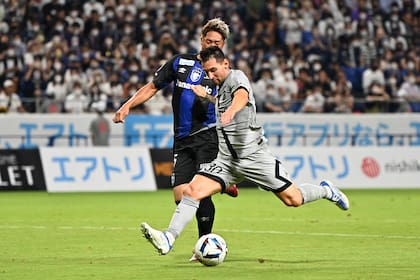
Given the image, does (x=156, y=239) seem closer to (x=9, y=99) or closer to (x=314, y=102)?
(x=9, y=99)

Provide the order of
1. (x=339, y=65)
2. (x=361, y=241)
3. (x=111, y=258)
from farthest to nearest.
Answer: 1. (x=339, y=65)
2. (x=361, y=241)
3. (x=111, y=258)

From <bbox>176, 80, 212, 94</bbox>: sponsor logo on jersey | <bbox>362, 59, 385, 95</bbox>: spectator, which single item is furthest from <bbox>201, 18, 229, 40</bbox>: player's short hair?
<bbox>362, 59, 385, 95</bbox>: spectator

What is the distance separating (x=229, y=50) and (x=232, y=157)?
2046cm

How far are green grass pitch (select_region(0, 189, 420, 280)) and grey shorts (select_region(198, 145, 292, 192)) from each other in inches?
31.2

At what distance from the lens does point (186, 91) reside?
425 inches

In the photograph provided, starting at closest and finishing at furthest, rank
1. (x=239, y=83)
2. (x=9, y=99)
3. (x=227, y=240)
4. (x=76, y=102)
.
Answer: (x=239, y=83)
(x=227, y=240)
(x=9, y=99)
(x=76, y=102)

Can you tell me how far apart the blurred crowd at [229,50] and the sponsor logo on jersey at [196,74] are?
15.2 metres

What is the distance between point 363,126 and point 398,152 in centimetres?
424

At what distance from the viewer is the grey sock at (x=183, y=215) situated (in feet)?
31.3

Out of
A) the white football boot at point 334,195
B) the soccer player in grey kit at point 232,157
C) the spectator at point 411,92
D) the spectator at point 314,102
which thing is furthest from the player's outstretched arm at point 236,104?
the spectator at point 411,92

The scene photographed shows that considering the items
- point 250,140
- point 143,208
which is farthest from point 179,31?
point 250,140

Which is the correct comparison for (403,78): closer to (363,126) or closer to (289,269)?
(363,126)

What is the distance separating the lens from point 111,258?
419 inches

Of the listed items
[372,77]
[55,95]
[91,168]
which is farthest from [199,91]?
[372,77]
